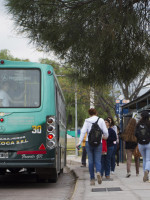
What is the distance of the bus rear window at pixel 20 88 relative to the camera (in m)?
11.4

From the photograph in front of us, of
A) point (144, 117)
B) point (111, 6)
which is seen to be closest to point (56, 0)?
point (111, 6)

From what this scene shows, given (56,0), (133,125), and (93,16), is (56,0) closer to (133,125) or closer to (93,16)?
(93,16)

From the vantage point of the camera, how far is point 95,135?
11.3m

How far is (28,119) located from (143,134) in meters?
2.70

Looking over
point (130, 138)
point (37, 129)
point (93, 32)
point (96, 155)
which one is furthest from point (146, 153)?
point (93, 32)

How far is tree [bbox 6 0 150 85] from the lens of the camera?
11836 mm

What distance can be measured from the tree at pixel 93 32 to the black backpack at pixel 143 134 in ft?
6.05

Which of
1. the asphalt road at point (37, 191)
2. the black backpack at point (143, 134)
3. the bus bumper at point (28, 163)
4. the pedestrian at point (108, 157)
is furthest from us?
the pedestrian at point (108, 157)

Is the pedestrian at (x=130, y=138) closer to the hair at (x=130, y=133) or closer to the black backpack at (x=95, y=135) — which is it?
the hair at (x=130, y=133)

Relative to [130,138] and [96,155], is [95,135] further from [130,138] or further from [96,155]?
[130,138]

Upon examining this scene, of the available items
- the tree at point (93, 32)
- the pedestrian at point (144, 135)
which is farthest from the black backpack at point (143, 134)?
the tree at point (93, 32)

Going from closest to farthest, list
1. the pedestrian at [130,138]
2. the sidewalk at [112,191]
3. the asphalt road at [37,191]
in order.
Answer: the sidewalk at [112,191], the asphalt road at [37,191], the pedestrian at [130,138]

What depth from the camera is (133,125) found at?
1320 cm

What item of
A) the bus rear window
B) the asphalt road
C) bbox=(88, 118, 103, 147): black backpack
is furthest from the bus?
bbox=(88, 118, 103, 147): black backpack
